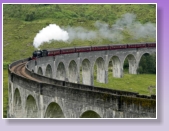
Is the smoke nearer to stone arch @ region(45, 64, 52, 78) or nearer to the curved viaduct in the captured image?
the curved viaduct

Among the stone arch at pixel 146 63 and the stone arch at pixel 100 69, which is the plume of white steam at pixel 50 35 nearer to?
the stone arch at pixel 100 69

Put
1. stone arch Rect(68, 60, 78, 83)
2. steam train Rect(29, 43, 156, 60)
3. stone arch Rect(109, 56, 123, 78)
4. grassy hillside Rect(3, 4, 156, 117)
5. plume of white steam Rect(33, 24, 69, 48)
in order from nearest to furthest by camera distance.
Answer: steam train Rect(29, 43, 156, 60) < stone arch Rect(68, 60, 78, 83) < stone arch Rect(109, 56, 123, 78) < grassy hillside Rect(3, 4, 156, 117) < plume of white steam Rect(33, 24, 69, 48)

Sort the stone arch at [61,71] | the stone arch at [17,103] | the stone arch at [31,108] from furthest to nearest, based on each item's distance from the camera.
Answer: the stone arch at [61,71] → the stone arch at [17,103] → the stone arch at [31,108]

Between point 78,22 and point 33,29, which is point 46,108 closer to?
point 33,29

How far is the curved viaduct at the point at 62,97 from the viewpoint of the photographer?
21312 millimetres

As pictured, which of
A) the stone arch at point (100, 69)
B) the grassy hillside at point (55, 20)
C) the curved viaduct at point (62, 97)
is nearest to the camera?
the curved viaduct at point (62, 97)

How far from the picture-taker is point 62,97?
26.2 metres

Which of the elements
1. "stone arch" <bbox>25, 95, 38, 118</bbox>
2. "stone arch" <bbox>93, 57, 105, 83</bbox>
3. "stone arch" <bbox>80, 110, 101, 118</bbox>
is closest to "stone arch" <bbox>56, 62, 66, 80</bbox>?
"stone arch" <bbox>93, 57, 105, 83</bbox>

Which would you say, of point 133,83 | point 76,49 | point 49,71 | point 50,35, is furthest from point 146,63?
point 49,71

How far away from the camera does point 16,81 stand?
3397cm

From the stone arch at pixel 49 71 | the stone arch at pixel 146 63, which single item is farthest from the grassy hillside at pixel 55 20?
the stone arch at pixel 49 71

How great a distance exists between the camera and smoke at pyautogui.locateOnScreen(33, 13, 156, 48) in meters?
84.5

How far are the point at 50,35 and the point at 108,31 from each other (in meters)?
17.0

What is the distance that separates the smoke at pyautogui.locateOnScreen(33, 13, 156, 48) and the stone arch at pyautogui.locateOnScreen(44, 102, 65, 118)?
5345cm
